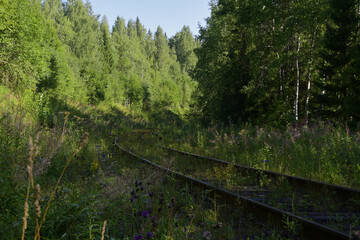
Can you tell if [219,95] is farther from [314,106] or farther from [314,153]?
[314,153]

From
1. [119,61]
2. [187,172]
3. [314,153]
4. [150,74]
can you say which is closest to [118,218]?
[187,172]

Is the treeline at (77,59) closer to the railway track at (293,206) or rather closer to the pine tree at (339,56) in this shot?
the railway track at (293,206)

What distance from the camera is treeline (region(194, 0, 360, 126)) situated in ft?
52.3

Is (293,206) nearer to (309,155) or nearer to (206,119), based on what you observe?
(309,155)

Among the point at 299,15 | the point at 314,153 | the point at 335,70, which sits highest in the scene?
the point at 299,15

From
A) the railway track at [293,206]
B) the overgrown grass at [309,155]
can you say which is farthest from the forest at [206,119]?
the railway track at [293,206]

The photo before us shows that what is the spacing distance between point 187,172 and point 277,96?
14043 millimetres

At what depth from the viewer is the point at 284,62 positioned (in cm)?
1728

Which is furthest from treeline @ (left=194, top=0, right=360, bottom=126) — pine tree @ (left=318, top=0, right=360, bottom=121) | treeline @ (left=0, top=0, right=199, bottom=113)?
treeline @ (left=0, top=0, right=199, bottom=113)

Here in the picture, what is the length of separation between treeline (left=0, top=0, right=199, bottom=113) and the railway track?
172 inches

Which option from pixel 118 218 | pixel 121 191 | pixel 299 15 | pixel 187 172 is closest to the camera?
pixel 118 218

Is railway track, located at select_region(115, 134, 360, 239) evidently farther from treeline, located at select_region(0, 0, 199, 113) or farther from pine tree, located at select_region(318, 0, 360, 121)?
pine tree, located at select_region(318, 0, 360, 121)

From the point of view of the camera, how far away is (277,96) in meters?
18.7

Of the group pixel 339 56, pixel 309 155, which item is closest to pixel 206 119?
pixel 339 56
